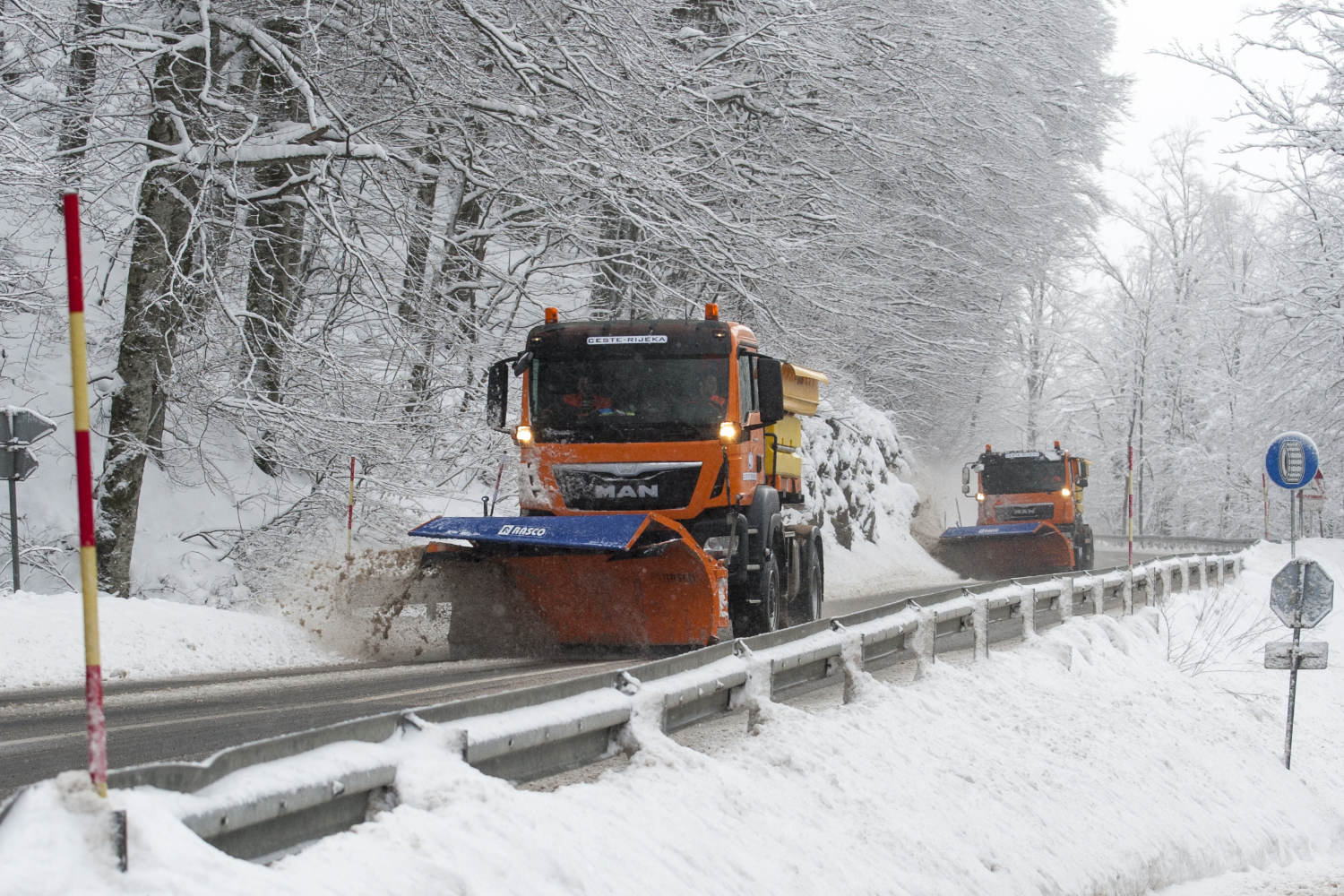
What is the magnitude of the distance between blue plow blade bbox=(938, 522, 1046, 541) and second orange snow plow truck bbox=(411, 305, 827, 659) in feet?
47.0

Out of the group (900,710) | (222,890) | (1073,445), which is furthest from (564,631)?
(1073,445)

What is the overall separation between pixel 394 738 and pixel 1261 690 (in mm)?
13984

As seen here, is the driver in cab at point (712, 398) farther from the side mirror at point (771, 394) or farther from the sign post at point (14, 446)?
the sign post at point (14, 446)

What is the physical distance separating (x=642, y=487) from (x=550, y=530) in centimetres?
124

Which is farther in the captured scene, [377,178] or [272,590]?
[272,590]

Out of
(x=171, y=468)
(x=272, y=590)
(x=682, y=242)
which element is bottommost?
(x=272, y=590)

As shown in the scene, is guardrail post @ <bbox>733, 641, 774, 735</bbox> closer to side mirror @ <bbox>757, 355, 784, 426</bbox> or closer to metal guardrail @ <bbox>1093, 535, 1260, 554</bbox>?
side mirror @ <bbox>757, 355, 784, 426</bbox>

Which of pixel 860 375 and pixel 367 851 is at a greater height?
pixel 860 375

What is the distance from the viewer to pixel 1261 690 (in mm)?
15984

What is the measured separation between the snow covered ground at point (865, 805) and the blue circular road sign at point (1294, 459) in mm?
2428

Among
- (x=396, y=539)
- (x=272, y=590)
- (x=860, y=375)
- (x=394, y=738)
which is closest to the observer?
(x=394, y=738)

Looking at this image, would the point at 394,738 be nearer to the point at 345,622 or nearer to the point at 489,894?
the point at 489,894

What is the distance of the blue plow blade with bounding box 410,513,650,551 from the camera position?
10.2 m

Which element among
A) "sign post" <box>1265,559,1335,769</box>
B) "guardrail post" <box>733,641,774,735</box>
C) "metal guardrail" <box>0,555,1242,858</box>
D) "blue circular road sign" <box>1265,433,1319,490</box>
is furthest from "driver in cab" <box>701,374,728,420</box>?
"blue circular road sign" <box>1265,433,1319,490</box>
